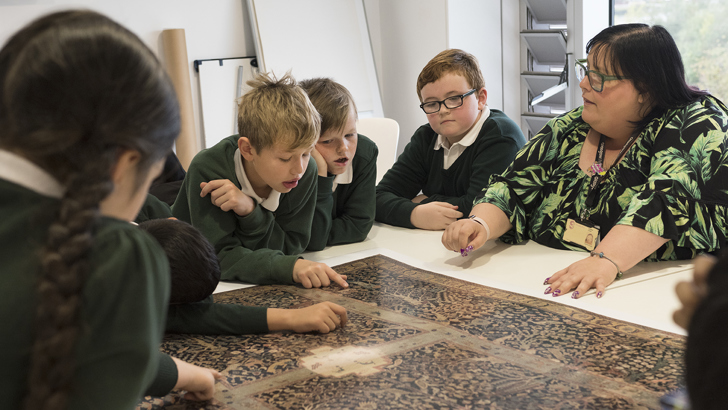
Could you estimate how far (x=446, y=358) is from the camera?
41.4 inches

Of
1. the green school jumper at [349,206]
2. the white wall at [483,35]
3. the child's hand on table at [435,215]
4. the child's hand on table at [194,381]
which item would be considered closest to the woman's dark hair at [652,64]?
the child's hand on table at [435,215]

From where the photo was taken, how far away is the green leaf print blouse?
4.71ft

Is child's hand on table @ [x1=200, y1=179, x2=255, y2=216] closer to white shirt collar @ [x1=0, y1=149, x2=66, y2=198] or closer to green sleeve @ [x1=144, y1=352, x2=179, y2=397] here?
green sleeve @ [x1=144, y1=352, x2=179, y2=397]

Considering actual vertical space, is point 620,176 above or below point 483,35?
below

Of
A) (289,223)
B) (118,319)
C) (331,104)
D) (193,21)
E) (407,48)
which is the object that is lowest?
(289,223)

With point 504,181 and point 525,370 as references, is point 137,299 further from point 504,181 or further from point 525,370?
point 504,181


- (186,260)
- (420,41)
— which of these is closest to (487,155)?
(186,260)

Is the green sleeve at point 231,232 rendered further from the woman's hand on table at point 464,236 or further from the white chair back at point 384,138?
the white chair back at point 384,138

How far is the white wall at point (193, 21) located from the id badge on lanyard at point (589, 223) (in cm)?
238

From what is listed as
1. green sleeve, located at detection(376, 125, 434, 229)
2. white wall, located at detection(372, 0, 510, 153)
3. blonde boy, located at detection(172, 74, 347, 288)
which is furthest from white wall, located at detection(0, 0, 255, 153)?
blonde boy, located at detection(172, 74, 347, 288)

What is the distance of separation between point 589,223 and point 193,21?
267 centimetres

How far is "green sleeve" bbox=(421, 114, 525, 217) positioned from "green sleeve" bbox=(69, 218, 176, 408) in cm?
149

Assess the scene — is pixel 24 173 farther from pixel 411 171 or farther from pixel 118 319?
pixel 411 171

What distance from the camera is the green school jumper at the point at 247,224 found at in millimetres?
1518
